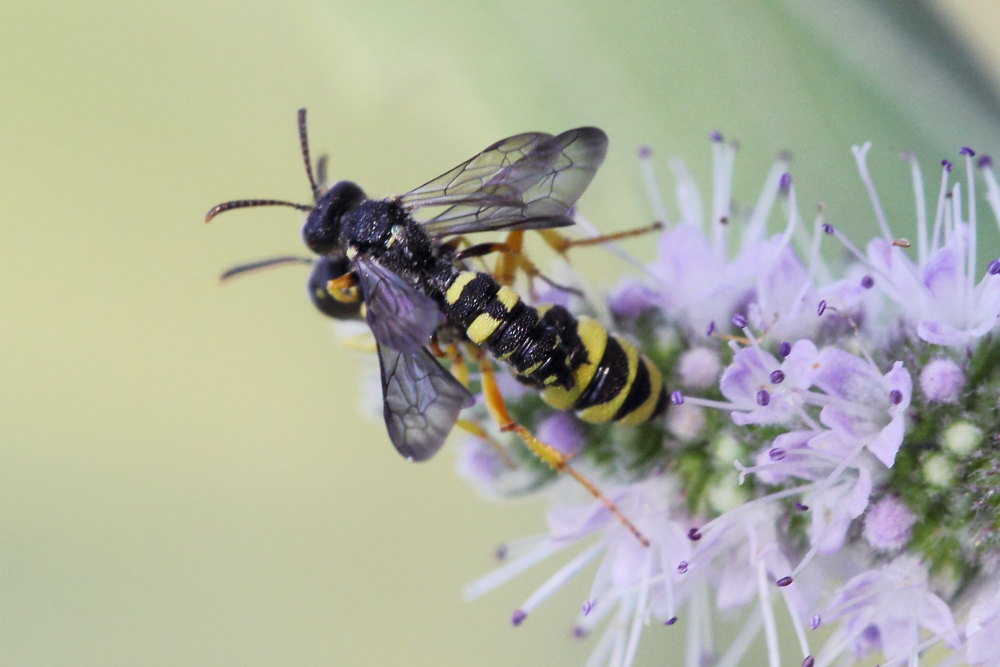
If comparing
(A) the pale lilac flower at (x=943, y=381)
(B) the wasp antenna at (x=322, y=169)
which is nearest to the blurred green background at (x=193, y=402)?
(B) the wasp antenna at (x=322, y=169)

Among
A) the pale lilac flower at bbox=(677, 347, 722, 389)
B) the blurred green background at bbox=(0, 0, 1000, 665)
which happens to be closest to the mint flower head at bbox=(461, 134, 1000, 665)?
the pale lilac flower at bbox=(677, 347, 722, 389)

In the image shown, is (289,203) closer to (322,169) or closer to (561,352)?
(322,169)

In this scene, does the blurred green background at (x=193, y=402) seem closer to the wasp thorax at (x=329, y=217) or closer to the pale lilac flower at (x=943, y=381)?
the wasp thorax at (x=329, y=217)

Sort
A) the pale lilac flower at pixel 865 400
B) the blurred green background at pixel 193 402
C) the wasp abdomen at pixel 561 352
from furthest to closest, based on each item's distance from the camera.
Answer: the blurred green background at pixel 193 402 < the wasp abdomen at pixel 561 352 < the pale lilac flower at pixel 865 400

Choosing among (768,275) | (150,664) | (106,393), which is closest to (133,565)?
(150,664)

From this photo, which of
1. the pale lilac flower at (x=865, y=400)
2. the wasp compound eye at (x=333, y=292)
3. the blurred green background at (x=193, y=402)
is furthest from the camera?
the blurred green background at (x=193, y=402)

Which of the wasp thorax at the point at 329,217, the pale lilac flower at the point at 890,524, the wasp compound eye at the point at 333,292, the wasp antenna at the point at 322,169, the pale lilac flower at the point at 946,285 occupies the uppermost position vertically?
the wasp antenna at the point at 322,169

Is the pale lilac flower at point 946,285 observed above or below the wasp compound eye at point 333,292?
below

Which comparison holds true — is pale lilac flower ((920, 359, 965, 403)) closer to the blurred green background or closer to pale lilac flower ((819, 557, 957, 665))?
pale lilac flower ((819, 557, 957, 665))

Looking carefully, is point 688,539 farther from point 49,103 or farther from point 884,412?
point 49,103
